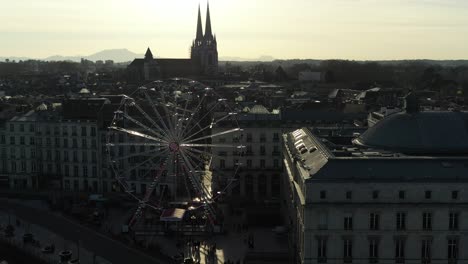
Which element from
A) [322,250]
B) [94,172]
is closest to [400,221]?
[322,250]

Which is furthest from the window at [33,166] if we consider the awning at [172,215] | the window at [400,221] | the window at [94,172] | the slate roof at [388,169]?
the window at [400,221]

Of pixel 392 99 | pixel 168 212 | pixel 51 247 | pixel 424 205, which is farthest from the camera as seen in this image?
pixel 392 99

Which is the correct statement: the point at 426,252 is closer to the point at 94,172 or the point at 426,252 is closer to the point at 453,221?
the point at 453,221

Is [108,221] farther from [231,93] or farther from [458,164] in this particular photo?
[231,93]

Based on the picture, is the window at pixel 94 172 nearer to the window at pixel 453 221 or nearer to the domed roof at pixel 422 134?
the domed roof at pixel 422 134

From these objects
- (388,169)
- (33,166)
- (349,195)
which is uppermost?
(388,169)

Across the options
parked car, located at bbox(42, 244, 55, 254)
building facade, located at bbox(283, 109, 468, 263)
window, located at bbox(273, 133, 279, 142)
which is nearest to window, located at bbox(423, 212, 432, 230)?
building facade, located at bbox(283, 109, 468, 263)

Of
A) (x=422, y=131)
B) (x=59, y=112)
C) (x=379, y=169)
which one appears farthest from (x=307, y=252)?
(x=59, y=112)
